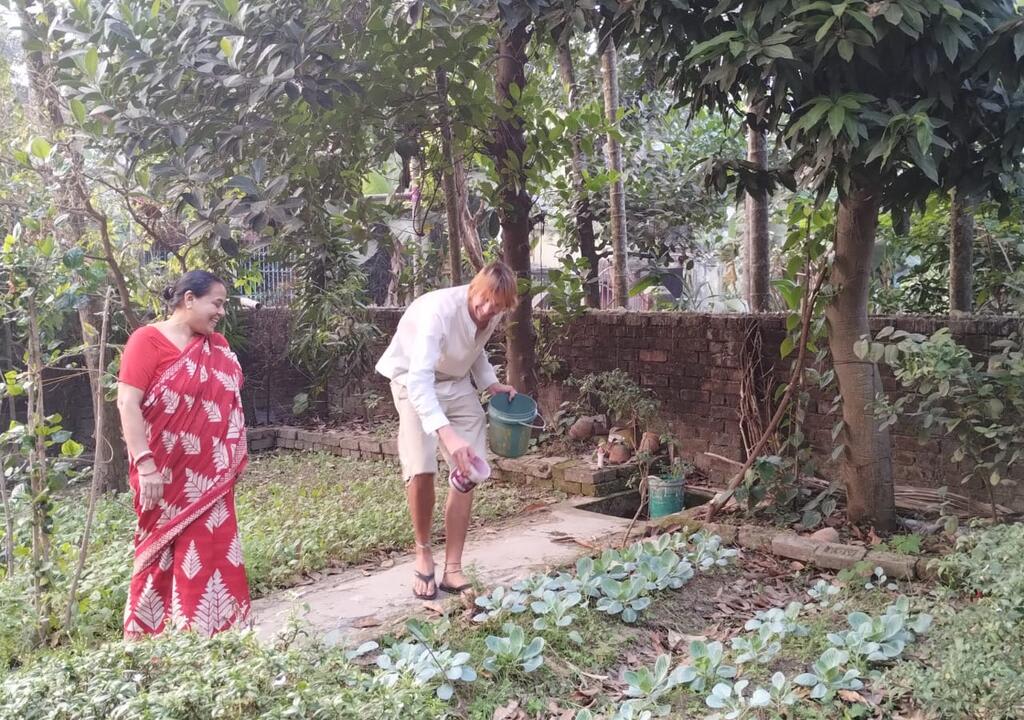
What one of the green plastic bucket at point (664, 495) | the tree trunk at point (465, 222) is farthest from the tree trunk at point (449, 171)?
the green plastic bucket at point (664, 495)

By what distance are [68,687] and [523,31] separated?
18.2 ft

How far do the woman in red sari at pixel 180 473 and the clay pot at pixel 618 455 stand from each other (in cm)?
359

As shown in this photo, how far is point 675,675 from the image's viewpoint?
320cm

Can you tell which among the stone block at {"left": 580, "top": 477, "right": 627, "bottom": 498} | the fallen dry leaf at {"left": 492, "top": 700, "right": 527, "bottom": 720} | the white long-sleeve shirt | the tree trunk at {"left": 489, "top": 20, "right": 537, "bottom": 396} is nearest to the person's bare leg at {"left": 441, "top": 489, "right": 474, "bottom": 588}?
the white long-sleeve shirt

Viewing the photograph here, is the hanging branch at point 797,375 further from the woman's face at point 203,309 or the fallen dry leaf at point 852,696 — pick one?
the woman's face at point 203,309

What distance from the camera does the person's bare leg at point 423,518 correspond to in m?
4.17

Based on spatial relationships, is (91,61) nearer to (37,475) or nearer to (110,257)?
(110,257)

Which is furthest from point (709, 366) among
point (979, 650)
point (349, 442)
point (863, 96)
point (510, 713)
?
point (510, 713)

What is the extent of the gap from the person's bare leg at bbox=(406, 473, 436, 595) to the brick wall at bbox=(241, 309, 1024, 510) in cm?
289

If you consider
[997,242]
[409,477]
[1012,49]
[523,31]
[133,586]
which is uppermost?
[523,31]

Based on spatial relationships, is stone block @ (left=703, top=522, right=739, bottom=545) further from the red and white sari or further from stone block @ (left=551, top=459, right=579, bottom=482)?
the red and white sari

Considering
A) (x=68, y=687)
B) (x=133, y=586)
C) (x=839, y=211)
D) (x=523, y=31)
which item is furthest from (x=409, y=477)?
(x=523, y=31)

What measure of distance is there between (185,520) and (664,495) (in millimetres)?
3439

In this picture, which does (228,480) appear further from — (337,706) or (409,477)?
(337,706)
